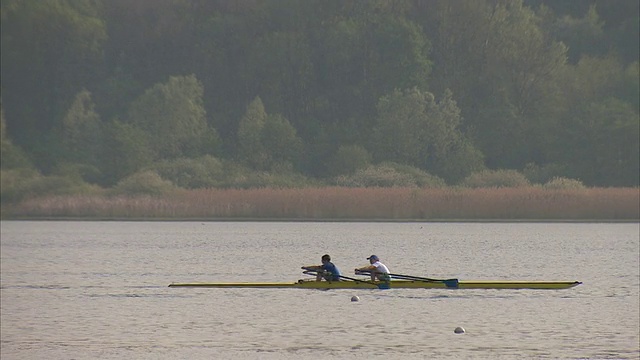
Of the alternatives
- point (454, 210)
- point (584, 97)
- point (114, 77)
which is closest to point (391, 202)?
point (454, 210)

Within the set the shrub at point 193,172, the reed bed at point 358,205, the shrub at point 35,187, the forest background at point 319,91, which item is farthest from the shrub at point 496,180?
the shrub at point 35,187

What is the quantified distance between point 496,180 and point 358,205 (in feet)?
47.2

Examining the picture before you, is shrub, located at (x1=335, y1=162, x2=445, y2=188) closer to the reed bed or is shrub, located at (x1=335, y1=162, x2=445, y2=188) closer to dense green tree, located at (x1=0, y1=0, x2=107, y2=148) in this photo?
the reed bed

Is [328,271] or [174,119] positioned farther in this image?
[174,119]

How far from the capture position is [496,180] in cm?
9125

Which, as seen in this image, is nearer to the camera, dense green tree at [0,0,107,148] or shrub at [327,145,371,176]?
shrub at [327,145,371,176]

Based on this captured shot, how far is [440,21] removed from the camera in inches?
4363

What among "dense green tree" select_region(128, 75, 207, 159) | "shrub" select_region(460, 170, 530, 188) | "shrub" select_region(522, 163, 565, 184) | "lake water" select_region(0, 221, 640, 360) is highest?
"dense green tree" select_region(128, 75, 207, 159)

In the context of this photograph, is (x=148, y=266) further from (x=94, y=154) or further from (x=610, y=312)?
(x=94, y=154)

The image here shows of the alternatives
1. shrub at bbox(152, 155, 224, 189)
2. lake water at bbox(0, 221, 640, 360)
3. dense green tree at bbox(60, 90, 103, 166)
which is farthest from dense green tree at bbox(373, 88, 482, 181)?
lake water at bbox(0, 221, 640, 360)

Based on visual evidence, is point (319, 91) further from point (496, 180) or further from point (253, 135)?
point (496, 180)

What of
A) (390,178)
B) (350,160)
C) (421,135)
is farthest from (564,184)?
(350,160)

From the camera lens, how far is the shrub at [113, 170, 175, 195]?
291 feet

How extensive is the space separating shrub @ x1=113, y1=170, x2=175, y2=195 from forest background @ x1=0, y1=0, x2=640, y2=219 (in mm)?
3964
